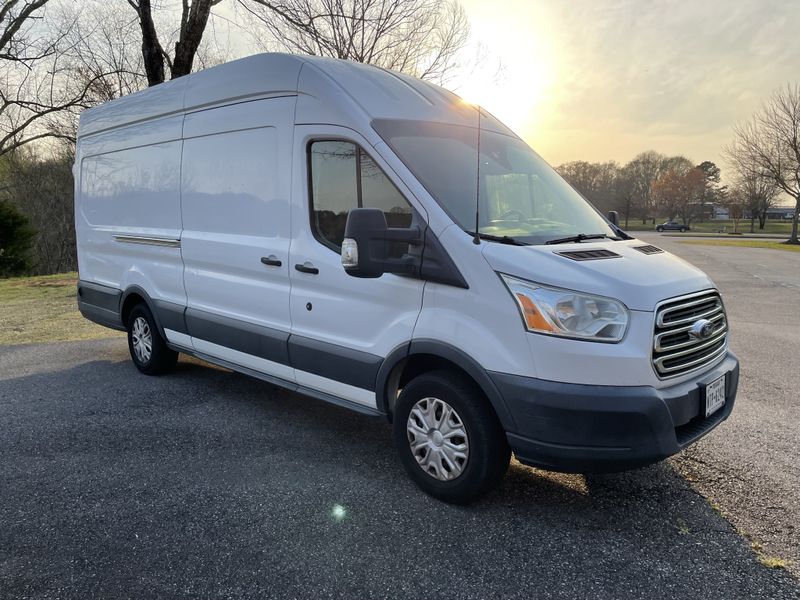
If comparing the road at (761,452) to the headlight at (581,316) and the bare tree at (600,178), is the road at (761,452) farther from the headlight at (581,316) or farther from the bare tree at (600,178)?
the bare tree at (600,178)

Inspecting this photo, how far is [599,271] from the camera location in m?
2.88

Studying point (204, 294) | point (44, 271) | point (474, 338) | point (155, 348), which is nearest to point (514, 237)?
point (474, 338)

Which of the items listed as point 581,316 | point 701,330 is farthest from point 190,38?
point 701,330

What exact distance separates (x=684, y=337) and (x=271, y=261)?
2.68 metres

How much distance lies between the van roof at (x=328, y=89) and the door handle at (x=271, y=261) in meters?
0.97

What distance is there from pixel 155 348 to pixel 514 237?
408cm

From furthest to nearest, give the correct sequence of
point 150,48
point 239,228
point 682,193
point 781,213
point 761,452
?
1. point 781,213
2. point 682,193
3. point 150,48
4. point 239,228
5. point 761,452

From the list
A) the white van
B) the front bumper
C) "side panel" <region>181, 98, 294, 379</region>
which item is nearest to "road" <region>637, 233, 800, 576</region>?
the white van

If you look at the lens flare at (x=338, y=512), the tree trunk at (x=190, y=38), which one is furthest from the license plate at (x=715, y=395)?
the tree trunk at (x=190, y=38)

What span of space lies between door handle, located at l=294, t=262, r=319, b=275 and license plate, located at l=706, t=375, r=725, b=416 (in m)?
2.41

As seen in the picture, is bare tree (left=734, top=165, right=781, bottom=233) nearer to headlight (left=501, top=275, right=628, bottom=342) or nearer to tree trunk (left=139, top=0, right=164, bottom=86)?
tree trunk (left=139, top=0, right=164, bottom=86)

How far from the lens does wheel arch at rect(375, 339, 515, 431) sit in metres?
2.98

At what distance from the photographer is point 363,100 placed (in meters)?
3.65

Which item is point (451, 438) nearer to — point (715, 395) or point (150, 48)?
point (715, 395)
